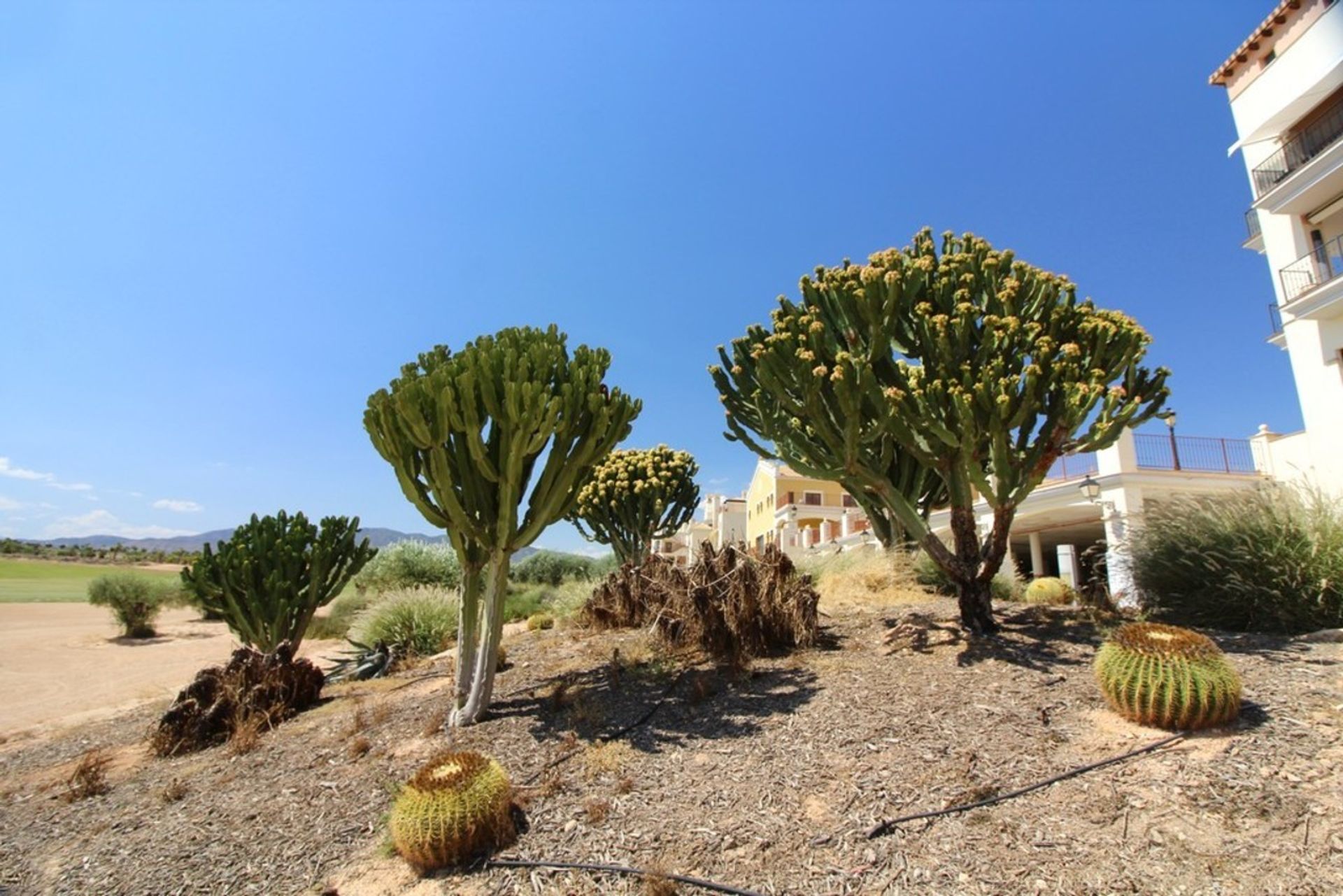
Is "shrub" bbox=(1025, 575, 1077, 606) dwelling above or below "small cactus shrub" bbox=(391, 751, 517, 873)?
above

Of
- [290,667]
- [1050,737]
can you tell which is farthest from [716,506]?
[1050,737]

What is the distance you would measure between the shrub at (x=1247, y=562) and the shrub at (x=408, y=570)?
56.8 ft

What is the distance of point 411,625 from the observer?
38.4ft

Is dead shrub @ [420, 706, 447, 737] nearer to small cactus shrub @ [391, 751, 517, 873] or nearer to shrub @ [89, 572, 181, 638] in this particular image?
small cactus shrub @ [391, 751, 517, 873]

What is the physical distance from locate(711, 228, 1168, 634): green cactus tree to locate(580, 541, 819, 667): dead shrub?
1.29 metres

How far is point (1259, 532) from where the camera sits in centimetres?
727

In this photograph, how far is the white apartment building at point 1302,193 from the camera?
44.3 feet

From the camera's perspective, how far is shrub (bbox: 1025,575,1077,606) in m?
10.3

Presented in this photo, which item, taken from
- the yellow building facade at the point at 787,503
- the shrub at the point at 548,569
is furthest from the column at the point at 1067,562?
the shrub at the point at 548,569

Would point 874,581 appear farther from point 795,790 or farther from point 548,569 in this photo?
point 548,569

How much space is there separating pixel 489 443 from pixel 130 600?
22.2m

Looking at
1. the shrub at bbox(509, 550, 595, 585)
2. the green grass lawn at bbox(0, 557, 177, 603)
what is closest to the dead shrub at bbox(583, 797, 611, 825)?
the shrub at bbox(509, 550, 595, 585)

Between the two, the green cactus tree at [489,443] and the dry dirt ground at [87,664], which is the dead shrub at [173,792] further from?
the dry dirt ground at [87,664]

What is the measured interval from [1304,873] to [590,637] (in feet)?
25.0
